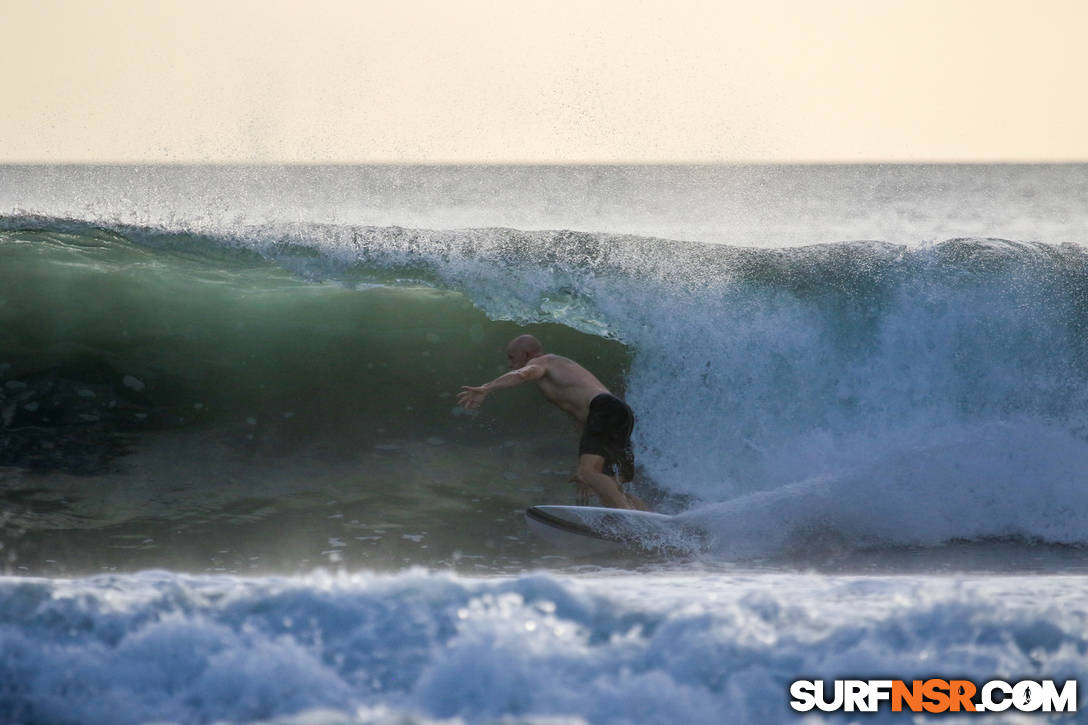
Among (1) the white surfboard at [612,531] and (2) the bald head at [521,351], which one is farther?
(2) the bald head at [521,351]

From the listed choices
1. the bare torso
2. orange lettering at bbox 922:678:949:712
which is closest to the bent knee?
the bare torso

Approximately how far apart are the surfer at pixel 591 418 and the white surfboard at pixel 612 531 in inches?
11.4

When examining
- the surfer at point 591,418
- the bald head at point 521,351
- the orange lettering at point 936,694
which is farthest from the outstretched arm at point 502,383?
the orange lettering at point 936,694

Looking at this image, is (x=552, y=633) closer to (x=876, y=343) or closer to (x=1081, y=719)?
(x=1081, y=719)

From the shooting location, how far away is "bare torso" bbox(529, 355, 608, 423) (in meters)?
5.56

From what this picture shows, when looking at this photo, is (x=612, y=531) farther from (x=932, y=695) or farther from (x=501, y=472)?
(x=932, y=695)

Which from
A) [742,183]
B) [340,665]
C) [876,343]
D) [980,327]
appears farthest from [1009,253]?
[742,183]

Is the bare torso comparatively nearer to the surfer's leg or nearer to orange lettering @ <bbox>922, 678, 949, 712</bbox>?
the surfer's leg

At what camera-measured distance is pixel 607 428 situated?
5.51 meters

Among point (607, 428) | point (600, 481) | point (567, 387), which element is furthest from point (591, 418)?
point (600, 481)

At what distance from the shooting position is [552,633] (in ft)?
10.7

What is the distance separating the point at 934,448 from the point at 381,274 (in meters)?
4.07

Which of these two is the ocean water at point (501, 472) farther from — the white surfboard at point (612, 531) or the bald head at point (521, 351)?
the bald head at point (521, 351)

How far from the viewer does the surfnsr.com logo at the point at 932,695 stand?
2.90m
